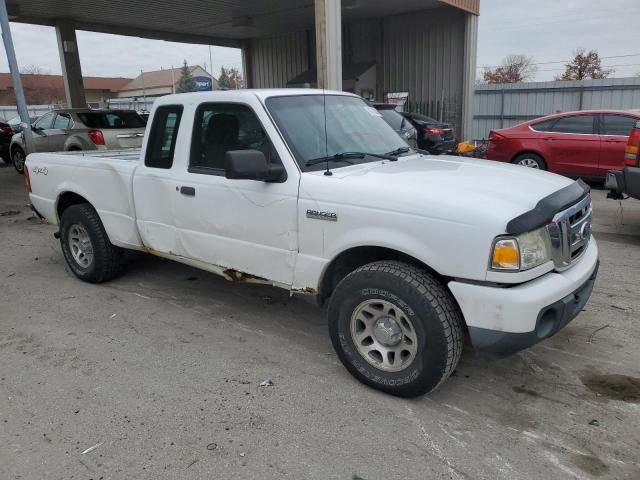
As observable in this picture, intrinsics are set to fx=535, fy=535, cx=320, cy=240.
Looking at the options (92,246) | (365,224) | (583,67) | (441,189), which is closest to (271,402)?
(365,224)

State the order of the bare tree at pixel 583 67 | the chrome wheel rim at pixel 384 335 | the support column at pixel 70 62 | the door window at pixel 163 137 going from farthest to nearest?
1. the bare tree at pixel 583 67
2. the support column at pixel 70 62
3. the door window at pixel 163 137
4. the chrome wheel rim at pixel 384 335

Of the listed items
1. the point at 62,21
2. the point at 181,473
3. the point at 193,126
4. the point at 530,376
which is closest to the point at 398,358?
the point at 530,376

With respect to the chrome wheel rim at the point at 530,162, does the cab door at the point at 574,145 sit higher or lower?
higher

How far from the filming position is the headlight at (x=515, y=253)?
2803 mm

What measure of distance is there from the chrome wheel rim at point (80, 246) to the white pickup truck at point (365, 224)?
2.44 feet

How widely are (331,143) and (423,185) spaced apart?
93cm

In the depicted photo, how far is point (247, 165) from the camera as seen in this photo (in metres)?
3.30

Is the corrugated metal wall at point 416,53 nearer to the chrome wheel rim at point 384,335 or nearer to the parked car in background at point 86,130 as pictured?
the parked car in background at point 86,130

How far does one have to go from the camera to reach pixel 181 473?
2686 mm

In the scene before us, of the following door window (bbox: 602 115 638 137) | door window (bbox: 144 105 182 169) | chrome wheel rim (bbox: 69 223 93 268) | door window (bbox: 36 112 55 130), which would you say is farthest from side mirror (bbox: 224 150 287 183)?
door window (bbox: 36 112 55 130)

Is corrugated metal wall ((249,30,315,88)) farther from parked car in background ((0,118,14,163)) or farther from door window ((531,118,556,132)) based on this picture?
door window ((531,118,556,132))

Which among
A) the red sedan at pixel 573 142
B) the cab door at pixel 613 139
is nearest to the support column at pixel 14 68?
the red sedan at pixel 573 142

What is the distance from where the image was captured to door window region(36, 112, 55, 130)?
13258 millimetres

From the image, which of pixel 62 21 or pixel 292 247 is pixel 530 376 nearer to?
pixel 292 247
